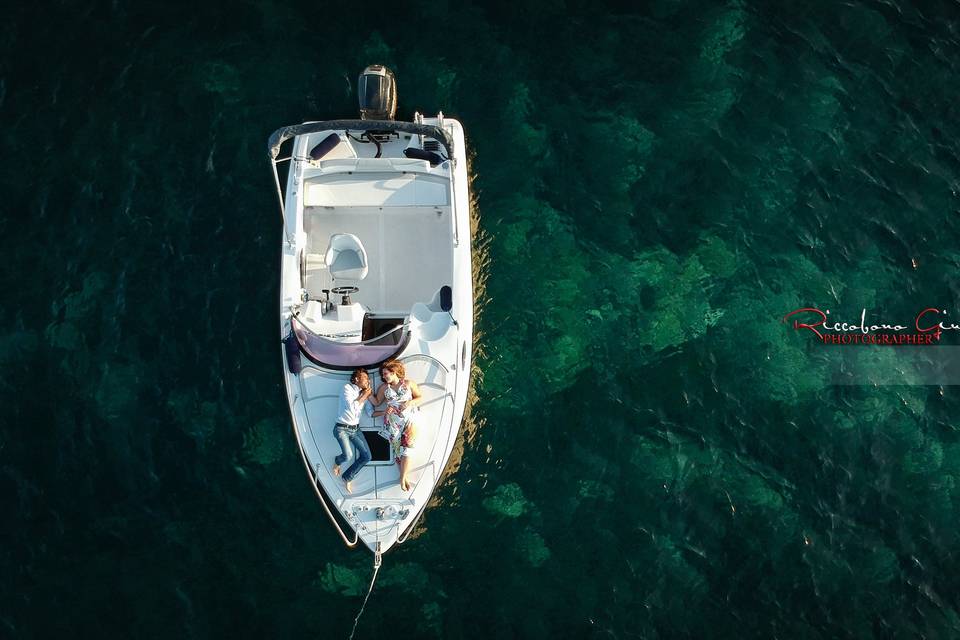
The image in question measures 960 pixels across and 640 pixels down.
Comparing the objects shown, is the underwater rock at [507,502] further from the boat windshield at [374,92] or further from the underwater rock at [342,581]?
the boat windshield at [374,92]

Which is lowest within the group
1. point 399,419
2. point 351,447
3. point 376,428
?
point 351,447

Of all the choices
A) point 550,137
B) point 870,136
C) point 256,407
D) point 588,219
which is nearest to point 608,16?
point 550,137

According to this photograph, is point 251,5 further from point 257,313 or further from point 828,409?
point 828,409

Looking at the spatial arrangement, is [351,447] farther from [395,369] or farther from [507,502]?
[507,502]

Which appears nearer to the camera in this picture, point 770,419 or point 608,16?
point 770,419

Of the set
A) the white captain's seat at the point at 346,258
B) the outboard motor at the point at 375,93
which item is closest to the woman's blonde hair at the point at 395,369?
the white captain's seat at the point at 346,258

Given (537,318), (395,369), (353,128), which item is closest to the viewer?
(395,369)

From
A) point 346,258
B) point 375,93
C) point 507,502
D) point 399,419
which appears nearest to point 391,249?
point 346,258
